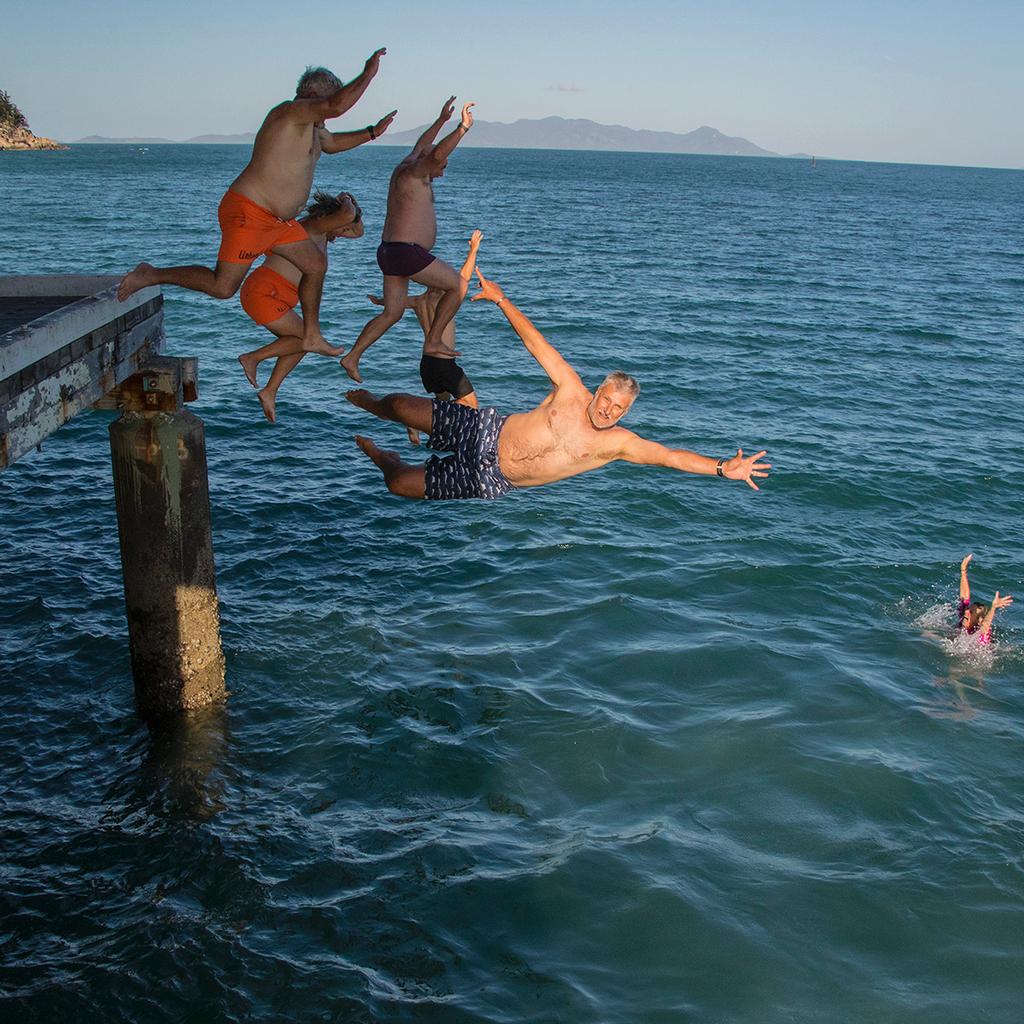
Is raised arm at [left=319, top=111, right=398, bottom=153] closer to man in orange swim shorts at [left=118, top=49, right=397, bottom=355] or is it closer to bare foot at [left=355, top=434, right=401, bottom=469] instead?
man in orange swim shorts at [left=118, top=49, right=397, bottom=355]

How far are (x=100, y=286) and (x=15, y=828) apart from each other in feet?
17.7

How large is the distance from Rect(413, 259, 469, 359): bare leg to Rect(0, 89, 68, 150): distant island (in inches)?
7399

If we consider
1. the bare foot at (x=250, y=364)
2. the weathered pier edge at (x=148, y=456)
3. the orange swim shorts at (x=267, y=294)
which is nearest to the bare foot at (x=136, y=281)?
the weathered pier edge at (x=148, y=456)

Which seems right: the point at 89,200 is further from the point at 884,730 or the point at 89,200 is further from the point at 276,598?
the point at 884,730

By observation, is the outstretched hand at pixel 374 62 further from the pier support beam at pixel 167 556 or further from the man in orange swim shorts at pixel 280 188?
the pier support beam at pixel 167 556

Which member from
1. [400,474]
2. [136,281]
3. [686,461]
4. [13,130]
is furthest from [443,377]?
[13,130]

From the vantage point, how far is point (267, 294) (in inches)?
357

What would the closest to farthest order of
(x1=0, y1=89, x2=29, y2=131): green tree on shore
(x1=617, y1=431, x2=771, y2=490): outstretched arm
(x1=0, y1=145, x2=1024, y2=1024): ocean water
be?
(x1=617, y1=431, x2=771, y2=490): outstretched arm, (x1=0, y1=145, x2=1024, y2=1024): ocean water, (x1=0, y1=89, x2=29, y2=131): green tree on shore

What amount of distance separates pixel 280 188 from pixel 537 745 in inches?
270

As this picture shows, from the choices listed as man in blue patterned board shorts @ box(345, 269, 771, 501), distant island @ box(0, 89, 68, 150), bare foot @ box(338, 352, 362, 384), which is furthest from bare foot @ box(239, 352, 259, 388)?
distant island @ box(0, 89, 68, 150)

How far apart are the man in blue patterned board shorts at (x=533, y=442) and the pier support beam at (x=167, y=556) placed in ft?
7.97

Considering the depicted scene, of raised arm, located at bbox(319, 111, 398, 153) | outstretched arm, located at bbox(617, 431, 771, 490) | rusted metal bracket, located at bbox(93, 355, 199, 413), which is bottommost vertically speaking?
outstretched arm, located at bbox(617, 431, 771, 490)

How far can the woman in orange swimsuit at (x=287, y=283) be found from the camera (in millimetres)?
9055

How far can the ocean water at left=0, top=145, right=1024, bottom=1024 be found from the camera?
9281 mm
